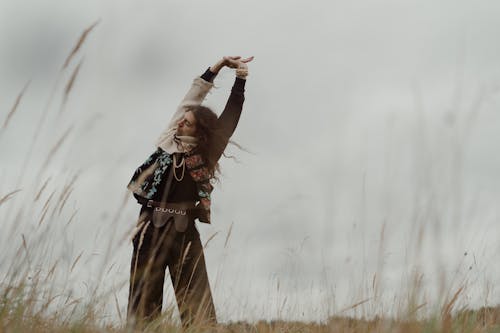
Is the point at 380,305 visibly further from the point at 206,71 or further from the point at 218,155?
the point at 206,71

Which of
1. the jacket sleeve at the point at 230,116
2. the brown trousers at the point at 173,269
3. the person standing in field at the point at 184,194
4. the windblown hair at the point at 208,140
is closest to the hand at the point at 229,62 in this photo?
the person standing in field at the point at 184,194

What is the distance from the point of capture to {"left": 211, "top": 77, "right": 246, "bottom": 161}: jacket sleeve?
471 cm

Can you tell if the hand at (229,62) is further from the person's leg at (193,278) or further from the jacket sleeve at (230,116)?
the person's leg at (193,278)

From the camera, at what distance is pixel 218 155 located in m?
4.80

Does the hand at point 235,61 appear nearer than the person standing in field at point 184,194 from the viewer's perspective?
No

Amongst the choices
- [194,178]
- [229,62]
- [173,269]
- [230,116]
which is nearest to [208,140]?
[230,116]

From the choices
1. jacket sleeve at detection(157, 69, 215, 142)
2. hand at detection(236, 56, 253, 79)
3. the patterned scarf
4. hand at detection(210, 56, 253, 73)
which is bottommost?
the patterned scarf

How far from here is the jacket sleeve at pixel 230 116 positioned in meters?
4.71

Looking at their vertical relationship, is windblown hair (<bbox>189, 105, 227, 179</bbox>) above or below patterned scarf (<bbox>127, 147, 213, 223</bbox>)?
above

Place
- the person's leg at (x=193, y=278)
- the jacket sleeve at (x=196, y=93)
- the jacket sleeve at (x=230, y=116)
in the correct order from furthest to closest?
the jacket sleeve at (x=196, y=93) → the jacket sleeve at (x=230, y=116) → the person's leg at (x=193, y=278)

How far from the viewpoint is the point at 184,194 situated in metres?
4.52

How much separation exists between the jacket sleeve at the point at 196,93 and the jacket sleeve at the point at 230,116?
27 centimetres

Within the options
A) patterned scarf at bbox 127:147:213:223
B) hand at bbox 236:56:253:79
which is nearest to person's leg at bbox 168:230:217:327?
patterned scarf at bbox 127:147:213:223

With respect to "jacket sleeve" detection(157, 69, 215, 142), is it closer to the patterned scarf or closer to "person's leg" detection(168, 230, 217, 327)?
the patterned scarf
